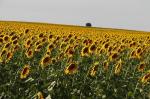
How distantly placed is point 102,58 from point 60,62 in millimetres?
2055

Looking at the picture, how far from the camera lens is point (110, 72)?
10.5 meters

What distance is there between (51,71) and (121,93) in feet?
4.35

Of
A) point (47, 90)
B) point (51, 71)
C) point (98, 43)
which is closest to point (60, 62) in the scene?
point (51, 71)

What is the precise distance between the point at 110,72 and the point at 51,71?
146 centimetres

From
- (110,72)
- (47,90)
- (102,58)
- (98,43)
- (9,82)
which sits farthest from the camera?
(98,43)

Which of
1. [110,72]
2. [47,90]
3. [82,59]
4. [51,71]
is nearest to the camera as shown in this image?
[47,90]

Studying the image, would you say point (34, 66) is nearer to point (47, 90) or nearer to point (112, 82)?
point (112, 82)

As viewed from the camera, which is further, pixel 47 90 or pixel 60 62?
pixel 60 62

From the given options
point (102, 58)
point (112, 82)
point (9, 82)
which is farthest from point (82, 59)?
point (9, 82)

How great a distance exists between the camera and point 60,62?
10.9 metres

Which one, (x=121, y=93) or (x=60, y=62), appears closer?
(x=121, y=93)

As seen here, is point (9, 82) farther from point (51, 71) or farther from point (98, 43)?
point (98, 43)

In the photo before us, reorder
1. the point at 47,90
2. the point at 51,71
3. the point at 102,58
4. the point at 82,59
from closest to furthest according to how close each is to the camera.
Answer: the point at 47,90, the point at 51,71, the point at 82,59, the point at 102,58

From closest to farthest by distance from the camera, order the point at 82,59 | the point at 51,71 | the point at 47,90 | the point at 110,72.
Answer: the point at 47,90
the point at 51,71
the point at 110,72
the point at 82,59
